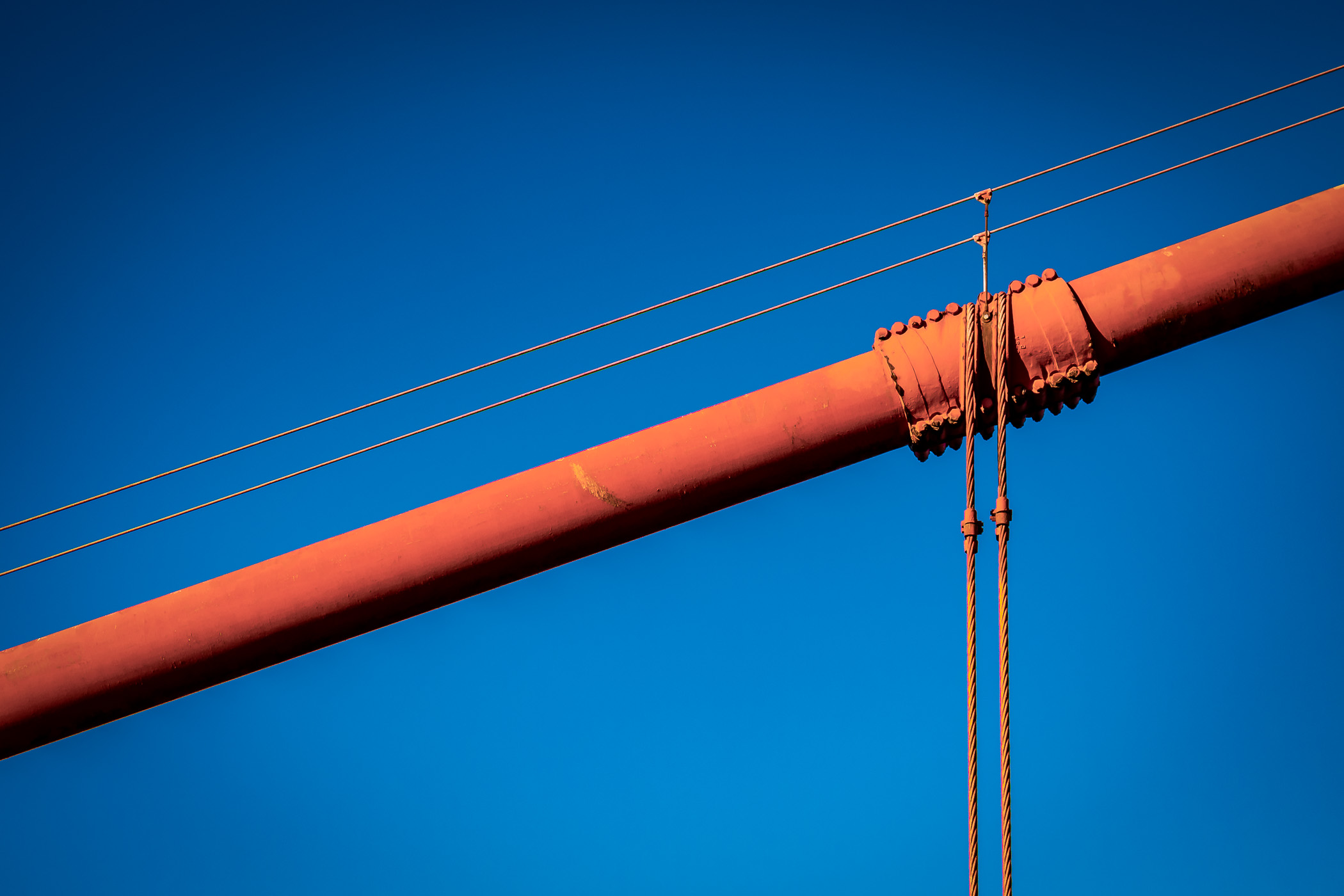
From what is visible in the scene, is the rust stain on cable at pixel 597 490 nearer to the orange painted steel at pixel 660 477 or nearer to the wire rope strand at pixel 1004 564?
the orange painted steel at pixel 660 477

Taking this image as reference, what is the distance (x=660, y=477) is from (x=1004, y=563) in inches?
54.8

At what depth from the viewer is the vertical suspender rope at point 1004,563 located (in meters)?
4.12

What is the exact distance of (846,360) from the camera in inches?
190

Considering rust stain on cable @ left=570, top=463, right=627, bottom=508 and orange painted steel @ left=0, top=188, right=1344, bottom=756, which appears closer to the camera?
orange painted steel @ left=0, top=188, right=1344, bottom=756

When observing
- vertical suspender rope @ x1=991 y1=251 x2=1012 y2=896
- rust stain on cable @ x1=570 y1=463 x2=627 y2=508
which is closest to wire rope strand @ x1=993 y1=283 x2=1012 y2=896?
vertical suspender rope @ x1=991 y1=251 x2=1012 y2=896

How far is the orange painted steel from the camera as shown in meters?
4.59

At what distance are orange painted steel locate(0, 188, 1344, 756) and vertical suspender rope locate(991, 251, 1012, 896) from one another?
0.27 ft

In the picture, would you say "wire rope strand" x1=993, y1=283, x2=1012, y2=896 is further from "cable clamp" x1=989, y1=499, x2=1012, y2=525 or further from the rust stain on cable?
the rust stain on cable

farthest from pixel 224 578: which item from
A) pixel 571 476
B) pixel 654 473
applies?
pixel 654 473

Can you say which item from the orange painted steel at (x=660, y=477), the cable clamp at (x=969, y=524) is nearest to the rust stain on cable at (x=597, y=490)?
the orange painted steel at (x=660, y=477)

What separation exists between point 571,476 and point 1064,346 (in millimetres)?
2051

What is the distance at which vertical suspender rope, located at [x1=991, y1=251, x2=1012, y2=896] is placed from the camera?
4.12 metres

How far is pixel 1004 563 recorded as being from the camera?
4.40m

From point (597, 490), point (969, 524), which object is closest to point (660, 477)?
point (597, 490)
